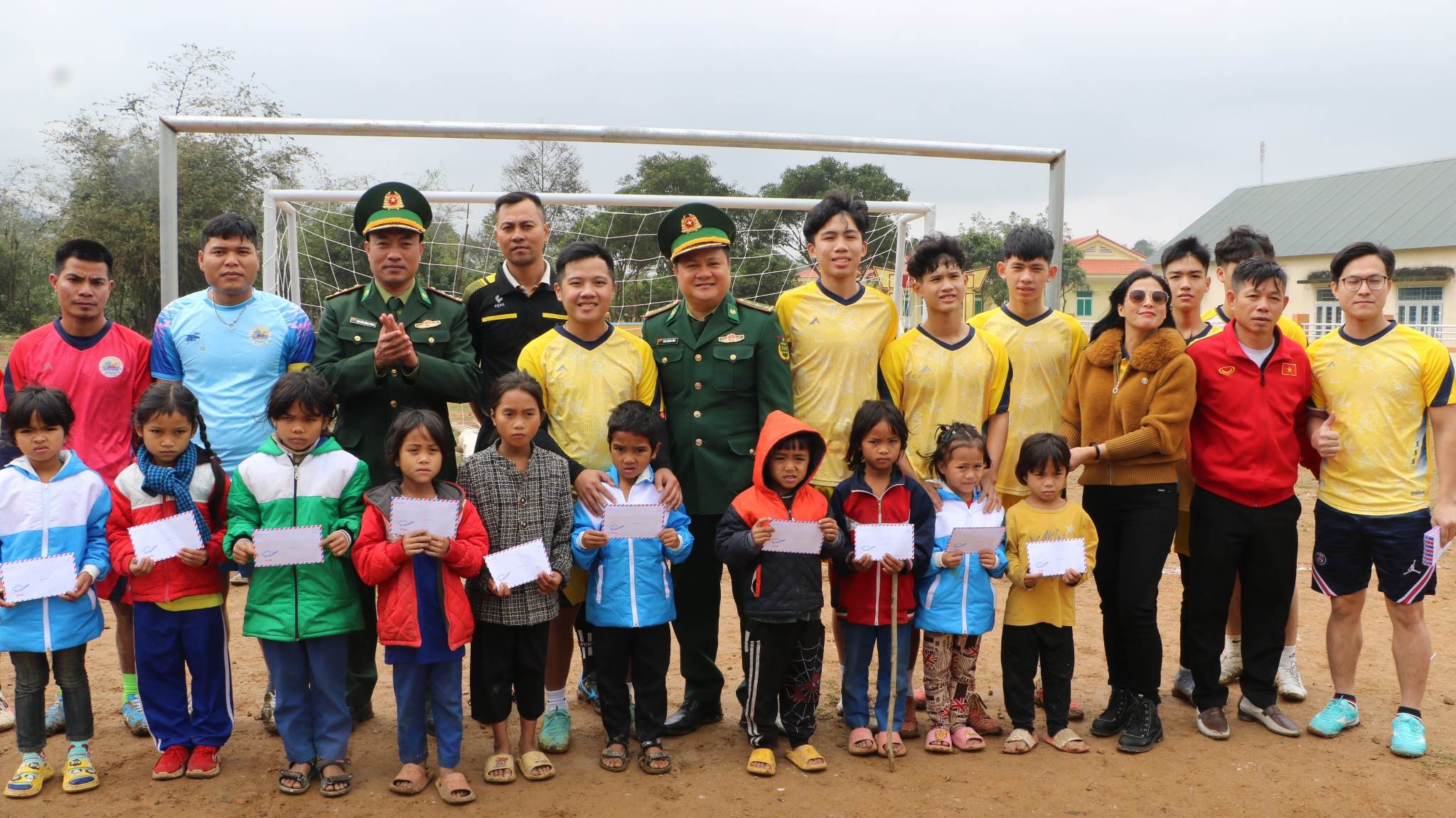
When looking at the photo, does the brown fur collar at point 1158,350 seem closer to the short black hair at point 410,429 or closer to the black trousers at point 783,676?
the black trousers at point 783,676

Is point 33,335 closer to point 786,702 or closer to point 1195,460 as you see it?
point 786,702

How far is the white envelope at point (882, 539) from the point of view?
12.5 feet

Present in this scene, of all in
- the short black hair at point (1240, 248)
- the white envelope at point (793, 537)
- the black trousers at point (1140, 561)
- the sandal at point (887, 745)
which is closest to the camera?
the white envelope at point (793, 537)

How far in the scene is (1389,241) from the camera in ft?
115

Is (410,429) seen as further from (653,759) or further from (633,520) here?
(653,759)

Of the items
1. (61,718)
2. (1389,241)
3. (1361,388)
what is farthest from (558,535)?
(1389,241)

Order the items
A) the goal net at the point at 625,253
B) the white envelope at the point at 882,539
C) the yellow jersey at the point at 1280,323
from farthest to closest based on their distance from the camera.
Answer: the goal net at the point at 625,253 < the yellow jersey at the point at 1280,323 < the white envelope at the point at 882,539

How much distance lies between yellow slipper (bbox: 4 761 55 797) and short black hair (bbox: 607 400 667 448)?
95.5 inches

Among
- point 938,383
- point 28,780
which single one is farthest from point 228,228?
point 938,383

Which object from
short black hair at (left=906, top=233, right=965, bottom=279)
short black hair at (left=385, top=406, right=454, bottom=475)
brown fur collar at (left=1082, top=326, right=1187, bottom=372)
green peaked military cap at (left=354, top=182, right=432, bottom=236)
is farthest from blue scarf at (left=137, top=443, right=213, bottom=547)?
brown fur collar at (left=1082, top=326, right=1187, bottom=372)

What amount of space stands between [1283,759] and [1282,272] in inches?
79.7

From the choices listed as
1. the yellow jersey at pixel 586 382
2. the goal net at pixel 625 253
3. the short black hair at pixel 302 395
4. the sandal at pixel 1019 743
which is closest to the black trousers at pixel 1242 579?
the sandal at pixel 1019 743

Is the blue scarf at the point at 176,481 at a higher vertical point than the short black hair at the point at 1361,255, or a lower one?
lower

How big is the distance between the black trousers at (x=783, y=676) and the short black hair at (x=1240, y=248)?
2.98m
